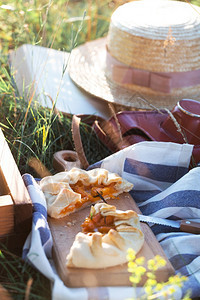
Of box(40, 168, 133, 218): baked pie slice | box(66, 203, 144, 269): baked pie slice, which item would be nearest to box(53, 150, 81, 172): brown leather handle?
box(40, 168, 133, 218): baked pie slice

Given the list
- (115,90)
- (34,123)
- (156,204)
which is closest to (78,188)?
(156,204)

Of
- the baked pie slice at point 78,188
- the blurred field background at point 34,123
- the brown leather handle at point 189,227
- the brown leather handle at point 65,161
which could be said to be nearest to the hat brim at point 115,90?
the blurred field background at point 34,123

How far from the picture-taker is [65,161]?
69.6 inches

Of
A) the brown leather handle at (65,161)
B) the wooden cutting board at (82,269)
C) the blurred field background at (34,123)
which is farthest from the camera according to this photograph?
the brown leather handle at (65,161)

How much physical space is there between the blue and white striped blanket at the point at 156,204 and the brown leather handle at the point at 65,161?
13cm

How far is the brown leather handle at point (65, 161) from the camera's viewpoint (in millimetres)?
1748

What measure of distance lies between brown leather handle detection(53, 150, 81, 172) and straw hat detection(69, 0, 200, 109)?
0.48 metres

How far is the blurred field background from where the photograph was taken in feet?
4.24

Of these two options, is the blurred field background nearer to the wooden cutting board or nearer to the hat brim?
the wooden cutting board

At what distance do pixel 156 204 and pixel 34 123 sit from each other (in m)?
0.75

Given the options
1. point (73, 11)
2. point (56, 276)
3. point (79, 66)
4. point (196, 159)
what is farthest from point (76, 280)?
point (73, 11)

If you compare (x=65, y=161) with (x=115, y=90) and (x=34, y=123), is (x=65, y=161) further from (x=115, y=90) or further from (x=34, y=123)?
(x=115, y=90)

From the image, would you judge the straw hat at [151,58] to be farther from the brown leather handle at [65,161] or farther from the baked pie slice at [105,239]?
the baked pie slice at [105,239]

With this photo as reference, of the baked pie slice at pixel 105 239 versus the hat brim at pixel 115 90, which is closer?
the baked pie slice at pixel 105 239
